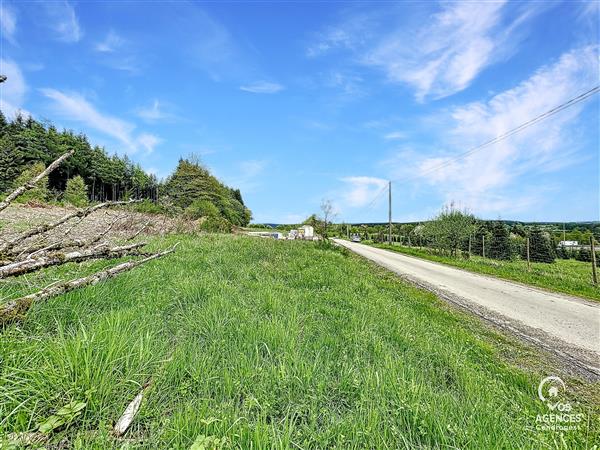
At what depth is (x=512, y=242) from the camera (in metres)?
25.9

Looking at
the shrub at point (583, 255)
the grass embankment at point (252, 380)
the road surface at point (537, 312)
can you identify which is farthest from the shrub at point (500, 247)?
the grass embankment at point (252, 380)

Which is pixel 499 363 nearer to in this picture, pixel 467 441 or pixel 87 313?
pixel 467 441

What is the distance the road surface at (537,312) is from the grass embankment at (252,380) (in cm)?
154

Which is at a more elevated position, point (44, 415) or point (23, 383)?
point (23, 383)

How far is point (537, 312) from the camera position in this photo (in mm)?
6359

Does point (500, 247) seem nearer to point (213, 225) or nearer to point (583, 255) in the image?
point (583, 255)

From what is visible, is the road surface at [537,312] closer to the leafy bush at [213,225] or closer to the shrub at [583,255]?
the leafy bush at [213,225]

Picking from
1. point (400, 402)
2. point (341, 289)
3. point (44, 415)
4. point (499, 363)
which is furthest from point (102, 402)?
point (341, 289)

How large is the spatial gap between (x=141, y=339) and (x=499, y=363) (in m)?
4.01

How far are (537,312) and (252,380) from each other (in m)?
7.28

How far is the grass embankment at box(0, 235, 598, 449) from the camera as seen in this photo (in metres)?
1.59

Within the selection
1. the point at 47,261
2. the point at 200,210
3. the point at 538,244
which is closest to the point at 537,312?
the point at 47,261

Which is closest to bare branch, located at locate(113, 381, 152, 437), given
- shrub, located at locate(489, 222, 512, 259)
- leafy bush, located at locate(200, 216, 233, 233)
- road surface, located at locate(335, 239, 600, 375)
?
road surface, located at locate(335, 239, 600, 375)

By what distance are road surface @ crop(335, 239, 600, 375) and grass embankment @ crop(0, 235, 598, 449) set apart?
154 cm
